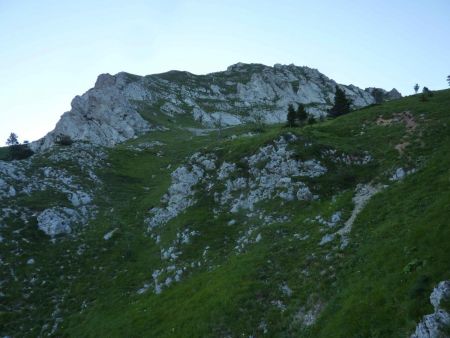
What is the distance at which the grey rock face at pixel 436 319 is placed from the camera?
713 inches

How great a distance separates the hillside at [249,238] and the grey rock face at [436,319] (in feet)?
1.74

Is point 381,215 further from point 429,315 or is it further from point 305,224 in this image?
point 429,315

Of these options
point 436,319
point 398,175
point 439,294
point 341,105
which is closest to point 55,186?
point 398,175

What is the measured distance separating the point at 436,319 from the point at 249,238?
2492 cm

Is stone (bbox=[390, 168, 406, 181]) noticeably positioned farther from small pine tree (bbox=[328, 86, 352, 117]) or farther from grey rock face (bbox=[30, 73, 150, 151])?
grey rock face (bbox=[30, 73, 150, 151])

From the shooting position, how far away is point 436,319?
18.5 meters

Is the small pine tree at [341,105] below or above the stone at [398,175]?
above

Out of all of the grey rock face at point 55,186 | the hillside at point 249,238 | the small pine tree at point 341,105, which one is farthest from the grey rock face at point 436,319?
the small pine tree at point 341,105

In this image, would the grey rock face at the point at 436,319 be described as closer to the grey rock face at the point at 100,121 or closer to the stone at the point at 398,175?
the stone at the point at 398,175

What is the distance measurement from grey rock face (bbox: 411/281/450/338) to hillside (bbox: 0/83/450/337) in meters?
0.53

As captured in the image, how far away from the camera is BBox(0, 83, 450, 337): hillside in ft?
85.1

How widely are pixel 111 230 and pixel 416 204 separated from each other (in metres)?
40.9

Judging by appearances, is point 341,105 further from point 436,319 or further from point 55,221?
point 436,319

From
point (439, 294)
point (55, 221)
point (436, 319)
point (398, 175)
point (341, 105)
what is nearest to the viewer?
point (436, 319)
